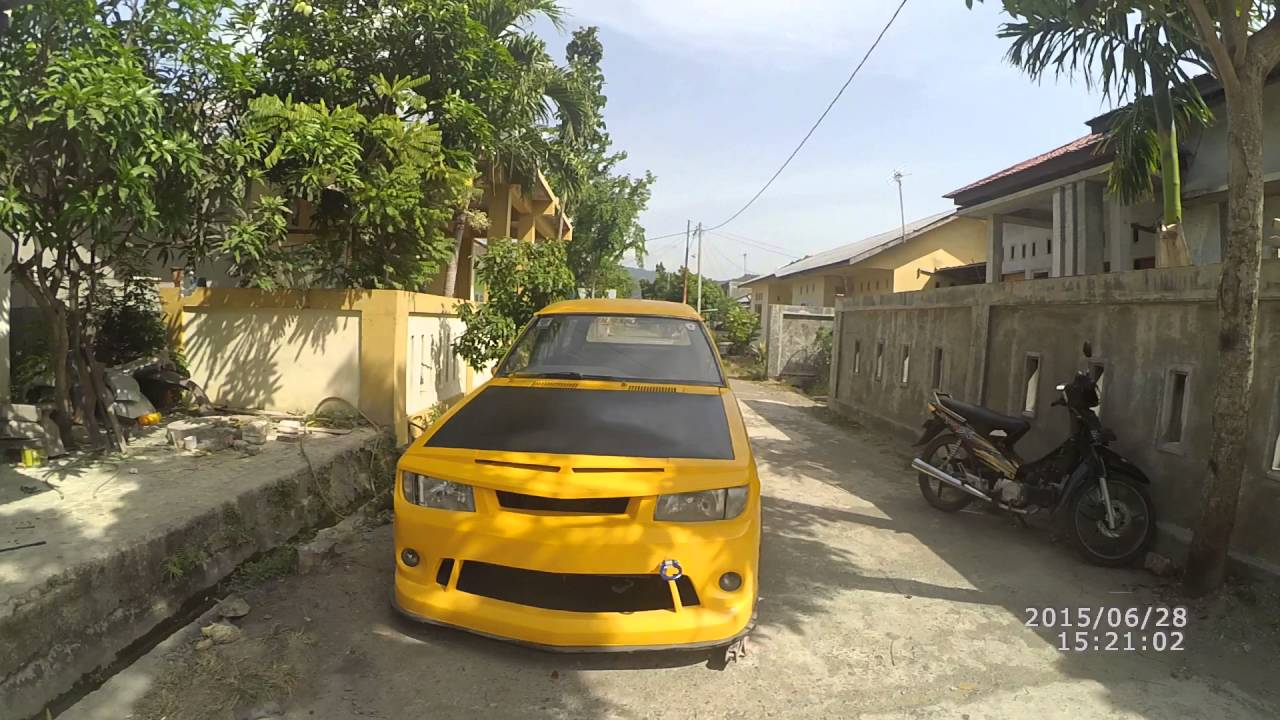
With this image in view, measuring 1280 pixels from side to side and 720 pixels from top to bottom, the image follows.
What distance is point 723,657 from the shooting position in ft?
9.91

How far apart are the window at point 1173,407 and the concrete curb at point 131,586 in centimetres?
578

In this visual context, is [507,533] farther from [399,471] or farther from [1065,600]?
[1065,600]

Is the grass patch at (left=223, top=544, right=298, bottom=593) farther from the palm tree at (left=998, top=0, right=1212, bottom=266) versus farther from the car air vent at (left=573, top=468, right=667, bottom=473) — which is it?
the palm tree at (left=998, top=0, right=1212, bottom=266)

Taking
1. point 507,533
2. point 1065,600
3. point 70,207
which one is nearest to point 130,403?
point 70,207

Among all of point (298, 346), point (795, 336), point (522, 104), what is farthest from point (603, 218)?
Answer: point (298, 346)

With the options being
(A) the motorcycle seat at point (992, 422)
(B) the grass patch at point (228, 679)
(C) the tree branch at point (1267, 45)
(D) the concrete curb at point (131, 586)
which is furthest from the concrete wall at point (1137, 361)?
(D) the concrete curb at point (131, 586)

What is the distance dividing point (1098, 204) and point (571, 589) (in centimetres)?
1091

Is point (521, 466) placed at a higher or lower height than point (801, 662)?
higher

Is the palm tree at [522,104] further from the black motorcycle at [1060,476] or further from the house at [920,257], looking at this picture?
the house at [920,257]

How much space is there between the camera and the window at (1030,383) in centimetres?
640

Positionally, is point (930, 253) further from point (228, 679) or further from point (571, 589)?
point (228, 679)

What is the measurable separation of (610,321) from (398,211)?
2.70 metres

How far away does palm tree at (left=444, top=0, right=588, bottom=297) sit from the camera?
9.58 meters

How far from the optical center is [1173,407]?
15.5 ft
